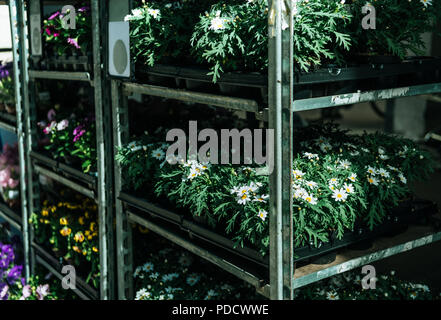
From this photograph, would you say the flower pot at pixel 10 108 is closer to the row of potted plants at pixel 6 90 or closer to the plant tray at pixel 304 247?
the row of potted plants at pixel 6 90

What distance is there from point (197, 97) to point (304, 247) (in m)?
0.81

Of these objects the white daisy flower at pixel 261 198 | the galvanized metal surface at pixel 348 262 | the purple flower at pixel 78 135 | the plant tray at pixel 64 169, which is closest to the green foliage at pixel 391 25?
the white daisy flower at pixel 261 198

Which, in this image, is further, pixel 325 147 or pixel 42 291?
pixel 42 291

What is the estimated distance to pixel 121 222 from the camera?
9.55 feet

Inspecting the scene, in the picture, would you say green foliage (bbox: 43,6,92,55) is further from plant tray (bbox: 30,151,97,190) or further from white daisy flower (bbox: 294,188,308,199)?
white daisy flower (bbox: 294,188,308,199)

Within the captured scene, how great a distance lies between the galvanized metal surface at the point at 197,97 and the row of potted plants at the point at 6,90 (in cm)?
182

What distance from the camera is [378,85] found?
2162 millimetres

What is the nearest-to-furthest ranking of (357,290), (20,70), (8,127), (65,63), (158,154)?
(158,154) < (357,290) < (65,63) < (20,70) < (8,127)

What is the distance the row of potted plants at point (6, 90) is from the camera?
4.13m

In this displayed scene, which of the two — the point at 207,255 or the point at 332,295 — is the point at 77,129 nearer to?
the point at 207,255

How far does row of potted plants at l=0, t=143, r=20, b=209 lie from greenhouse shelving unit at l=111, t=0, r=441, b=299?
189 cm

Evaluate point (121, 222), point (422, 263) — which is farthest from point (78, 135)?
point (422, 263)

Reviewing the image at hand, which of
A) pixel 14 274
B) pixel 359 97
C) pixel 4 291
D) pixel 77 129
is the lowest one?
pixel 4 291
